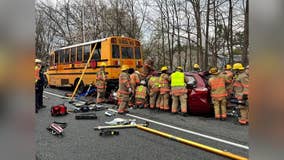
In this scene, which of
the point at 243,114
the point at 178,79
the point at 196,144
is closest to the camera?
the point at 196,144

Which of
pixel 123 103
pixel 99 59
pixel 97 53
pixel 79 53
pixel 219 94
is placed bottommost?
pixel 123 103

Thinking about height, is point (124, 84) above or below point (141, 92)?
above

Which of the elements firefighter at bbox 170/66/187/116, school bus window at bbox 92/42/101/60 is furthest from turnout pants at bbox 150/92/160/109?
school bus window at bbox 92/42/101/60

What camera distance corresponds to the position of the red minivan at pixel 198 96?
10.1 meters

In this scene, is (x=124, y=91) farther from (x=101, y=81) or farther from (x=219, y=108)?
(x=219, y=108)

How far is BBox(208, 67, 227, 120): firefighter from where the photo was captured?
9664 mm

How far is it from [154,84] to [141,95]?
0.74 meters

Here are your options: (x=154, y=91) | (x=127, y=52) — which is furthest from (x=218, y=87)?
(x=127, y=52)

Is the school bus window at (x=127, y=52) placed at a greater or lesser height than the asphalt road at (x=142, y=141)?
greater

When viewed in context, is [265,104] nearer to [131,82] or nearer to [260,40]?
[260,40]

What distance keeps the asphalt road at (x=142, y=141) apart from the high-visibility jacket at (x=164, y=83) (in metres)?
1.66

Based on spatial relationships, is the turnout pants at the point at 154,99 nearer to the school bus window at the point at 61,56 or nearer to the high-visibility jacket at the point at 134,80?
the high-visibility jacket at the point at 134,80

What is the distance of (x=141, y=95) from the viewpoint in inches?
485

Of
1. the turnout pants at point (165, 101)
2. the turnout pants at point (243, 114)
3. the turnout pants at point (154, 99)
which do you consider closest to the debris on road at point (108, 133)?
the turnout pants at point (243, 114)
